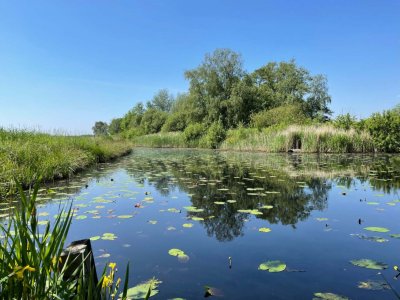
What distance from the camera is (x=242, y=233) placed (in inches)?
158

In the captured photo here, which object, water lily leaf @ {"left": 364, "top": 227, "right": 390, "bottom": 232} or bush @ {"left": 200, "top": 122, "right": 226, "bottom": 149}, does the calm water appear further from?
bush @ {"left": 200, "top": 122, "right": 226, "bottom": 149}

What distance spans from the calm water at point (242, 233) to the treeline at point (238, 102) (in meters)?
17.6

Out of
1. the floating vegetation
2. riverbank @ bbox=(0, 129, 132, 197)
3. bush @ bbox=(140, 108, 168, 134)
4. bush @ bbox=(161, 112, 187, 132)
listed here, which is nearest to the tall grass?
riverbank @ bbox=(0, 129, 132, 197)

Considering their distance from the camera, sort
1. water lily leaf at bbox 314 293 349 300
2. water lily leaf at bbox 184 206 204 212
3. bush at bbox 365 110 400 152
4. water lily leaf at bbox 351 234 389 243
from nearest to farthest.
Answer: water lily leaf at bbox 314 293 349 300 < water lily leaf at bbox 351 234 389 243 < water lily leaf at bbox 184 206 204 212 < bush at bbox 365 110 400 152

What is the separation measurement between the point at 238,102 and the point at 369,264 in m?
35.9

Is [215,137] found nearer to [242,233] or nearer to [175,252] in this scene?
[242,233]

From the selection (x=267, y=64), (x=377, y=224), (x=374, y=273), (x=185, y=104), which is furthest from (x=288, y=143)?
(x=267, y=64)


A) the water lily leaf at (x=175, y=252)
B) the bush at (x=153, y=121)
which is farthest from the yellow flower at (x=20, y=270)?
the bush at (x=153, y=121)

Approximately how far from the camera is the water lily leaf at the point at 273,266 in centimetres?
286

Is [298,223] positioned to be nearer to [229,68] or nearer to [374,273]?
[374,273]

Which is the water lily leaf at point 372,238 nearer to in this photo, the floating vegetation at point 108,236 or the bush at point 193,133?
the floating vegetation at point 108,236

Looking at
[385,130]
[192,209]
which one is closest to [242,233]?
[192,209]

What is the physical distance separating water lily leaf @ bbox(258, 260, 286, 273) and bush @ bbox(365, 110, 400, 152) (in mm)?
20285

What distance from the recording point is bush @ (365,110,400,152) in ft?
65.6
